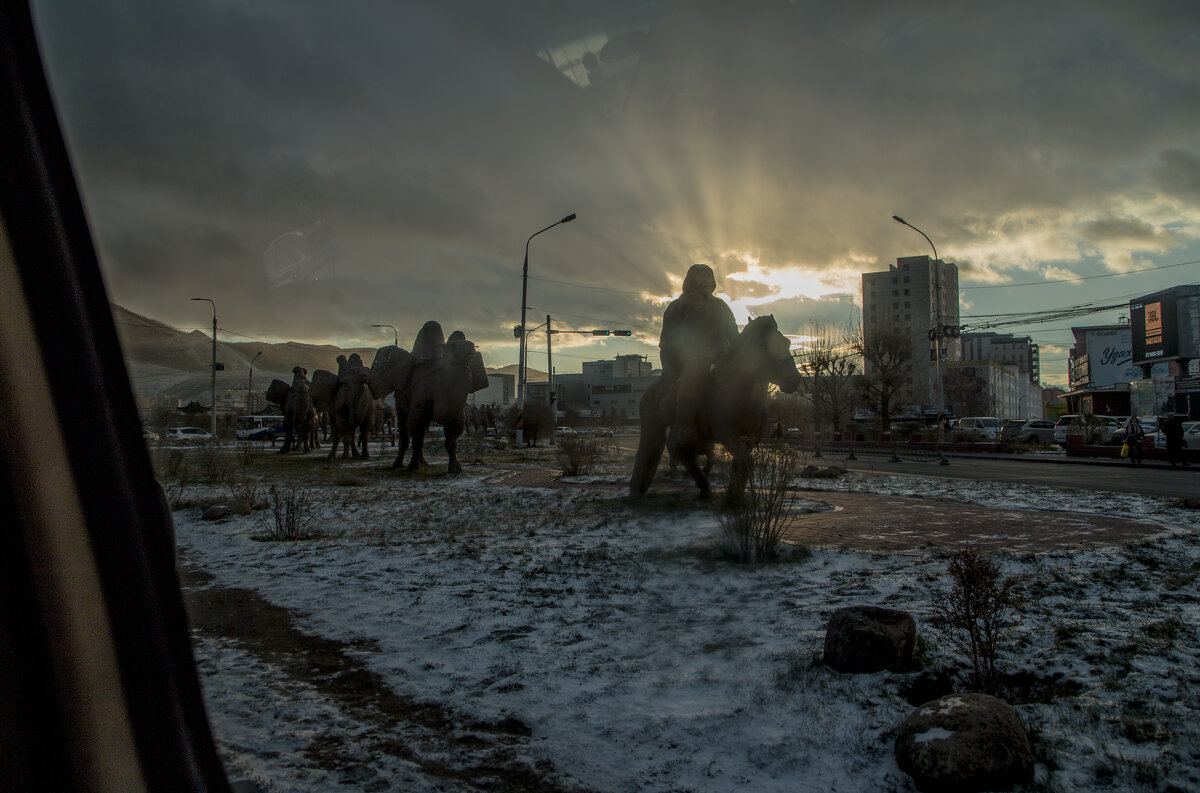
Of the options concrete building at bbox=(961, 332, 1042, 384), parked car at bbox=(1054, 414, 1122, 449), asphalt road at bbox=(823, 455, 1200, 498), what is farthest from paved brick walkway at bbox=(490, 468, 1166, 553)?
concrete building at bbox=(961, 332, 1042, 384)

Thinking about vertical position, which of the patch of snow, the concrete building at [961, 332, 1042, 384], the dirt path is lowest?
the dirt path

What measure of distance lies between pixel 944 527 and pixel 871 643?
4546 millimetres

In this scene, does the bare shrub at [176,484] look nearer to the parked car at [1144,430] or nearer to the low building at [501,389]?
the parked car at [1144,430]

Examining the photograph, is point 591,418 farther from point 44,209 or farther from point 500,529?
point 44,209

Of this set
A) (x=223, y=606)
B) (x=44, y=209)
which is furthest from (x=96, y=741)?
(x=223, y=606)

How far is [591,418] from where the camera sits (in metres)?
89.6

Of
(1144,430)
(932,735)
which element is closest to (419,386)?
(932,735)

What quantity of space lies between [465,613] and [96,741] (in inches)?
130

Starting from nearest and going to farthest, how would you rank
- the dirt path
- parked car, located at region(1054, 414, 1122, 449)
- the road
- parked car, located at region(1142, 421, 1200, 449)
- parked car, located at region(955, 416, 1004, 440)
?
the dirt path
the road
parked car, located at region(1142, 421, 1200, 449)
parked car, located at region(1054, 414, 1122, 449)
parked car, located at region(955, 416, 1004, 440)

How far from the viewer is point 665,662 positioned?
328 cm

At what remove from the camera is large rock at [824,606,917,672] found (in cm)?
304

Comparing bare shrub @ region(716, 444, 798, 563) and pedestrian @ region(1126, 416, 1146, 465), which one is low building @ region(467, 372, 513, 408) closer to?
pedestrian @ region(1126, 416, 1146, 465)

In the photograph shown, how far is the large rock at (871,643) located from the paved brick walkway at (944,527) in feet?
8.90

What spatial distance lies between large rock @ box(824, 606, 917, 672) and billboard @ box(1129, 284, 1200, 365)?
3875cm
